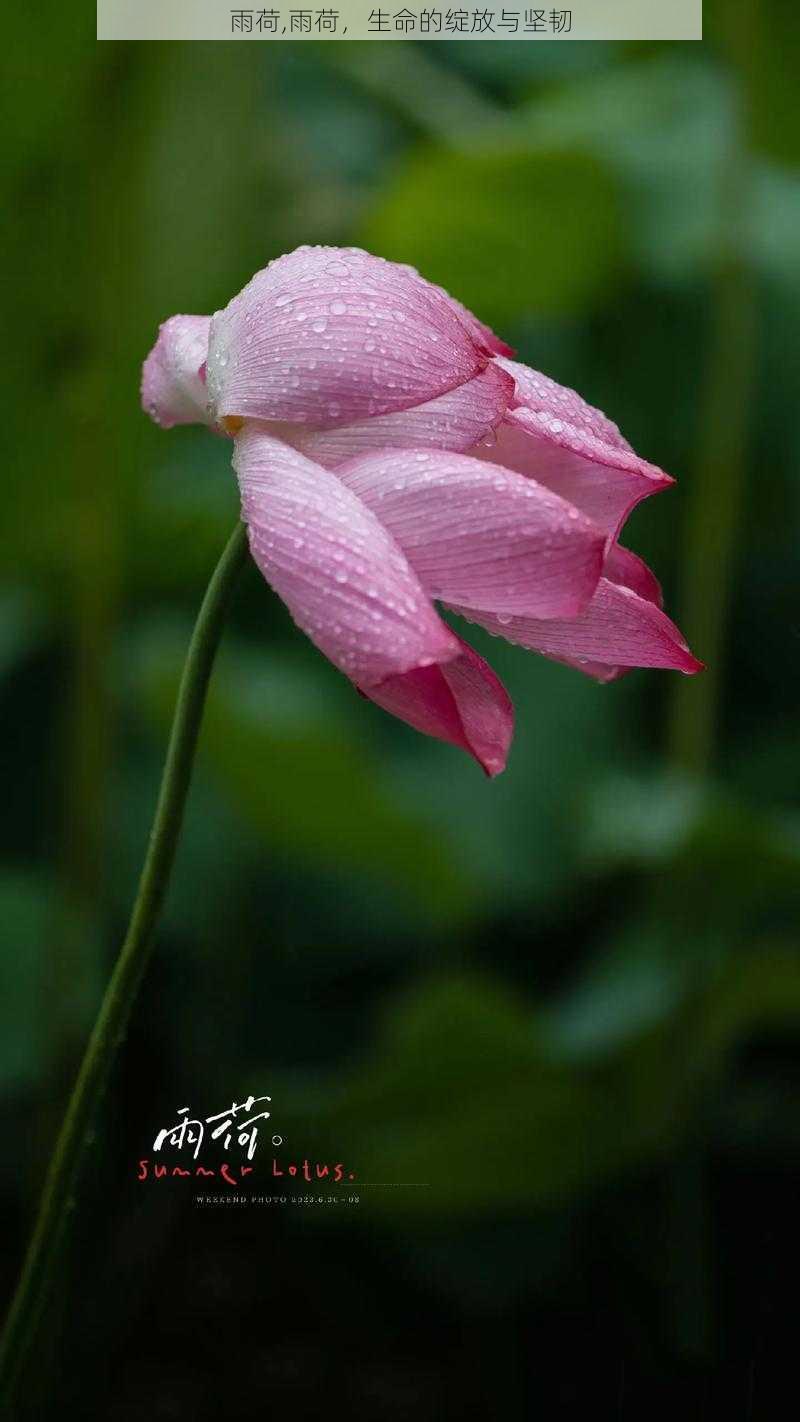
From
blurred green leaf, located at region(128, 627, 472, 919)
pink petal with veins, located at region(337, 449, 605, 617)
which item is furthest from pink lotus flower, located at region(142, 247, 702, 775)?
blurred green leaf, located at region(128, 627, 472, 919)

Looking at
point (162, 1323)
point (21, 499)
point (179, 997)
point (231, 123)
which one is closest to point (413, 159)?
point (231, 123)

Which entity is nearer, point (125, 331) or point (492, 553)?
point (492, 553)

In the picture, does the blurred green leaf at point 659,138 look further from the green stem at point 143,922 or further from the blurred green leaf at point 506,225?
the green stem at point 143,922

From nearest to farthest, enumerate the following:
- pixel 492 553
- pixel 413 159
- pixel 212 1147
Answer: pixel 492 553 < pixel 212 1147 < pixel 413 159

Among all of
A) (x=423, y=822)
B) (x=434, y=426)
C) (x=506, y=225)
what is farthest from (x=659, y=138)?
(x=434, y=426)

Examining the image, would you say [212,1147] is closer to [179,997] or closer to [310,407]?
[179,997]

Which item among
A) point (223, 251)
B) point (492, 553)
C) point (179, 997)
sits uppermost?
point (223, 251)

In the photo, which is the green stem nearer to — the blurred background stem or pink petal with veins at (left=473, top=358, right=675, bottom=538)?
pink petal with veins at (left=473, top=358, right=675, bottom=538)
